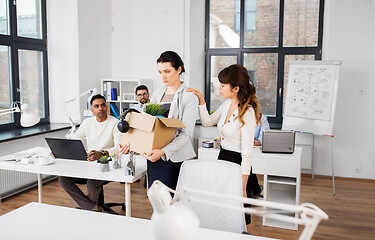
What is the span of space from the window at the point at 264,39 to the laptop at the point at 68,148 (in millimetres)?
3497

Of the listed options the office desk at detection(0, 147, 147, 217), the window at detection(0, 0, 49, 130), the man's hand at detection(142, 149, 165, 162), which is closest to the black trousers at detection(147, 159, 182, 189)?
the man's hand at detection(142, 149, 165, 162)

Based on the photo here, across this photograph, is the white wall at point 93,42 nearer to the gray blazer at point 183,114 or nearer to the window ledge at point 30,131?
the window ledge at point 30,131

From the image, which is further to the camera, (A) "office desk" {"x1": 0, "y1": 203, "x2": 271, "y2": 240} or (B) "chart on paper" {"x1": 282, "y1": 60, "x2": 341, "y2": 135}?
(B) "chart on paper" {"x1": 282, "y1": 60, "x2": 341, "y2": 135}

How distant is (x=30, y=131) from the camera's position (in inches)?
189

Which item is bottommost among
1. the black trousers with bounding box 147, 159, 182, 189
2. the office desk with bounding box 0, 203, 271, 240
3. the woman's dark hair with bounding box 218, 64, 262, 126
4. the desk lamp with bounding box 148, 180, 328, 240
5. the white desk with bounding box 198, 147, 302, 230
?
the white desk with bounding box 198, 147, 302, 230

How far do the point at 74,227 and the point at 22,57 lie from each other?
404 cm

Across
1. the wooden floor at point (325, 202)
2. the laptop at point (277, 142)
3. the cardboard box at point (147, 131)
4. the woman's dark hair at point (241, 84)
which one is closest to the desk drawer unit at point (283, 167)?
→ the laptop at point (277, 142)

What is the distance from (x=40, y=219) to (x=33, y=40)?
3.97 metres

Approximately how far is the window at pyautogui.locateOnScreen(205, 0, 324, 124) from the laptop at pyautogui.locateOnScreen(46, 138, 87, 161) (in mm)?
3497

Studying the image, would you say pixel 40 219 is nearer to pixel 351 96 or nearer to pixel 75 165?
pixel 75 165

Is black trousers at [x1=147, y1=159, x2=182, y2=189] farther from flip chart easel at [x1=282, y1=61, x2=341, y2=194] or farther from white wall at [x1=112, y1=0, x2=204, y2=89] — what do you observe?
white wall at [x1=112, y1=0, x2=204, y2=89]

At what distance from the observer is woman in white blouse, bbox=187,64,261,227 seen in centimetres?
238

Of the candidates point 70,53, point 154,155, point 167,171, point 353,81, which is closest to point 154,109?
point 154,155

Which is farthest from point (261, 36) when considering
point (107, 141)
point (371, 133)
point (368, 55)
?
point (107, 141)
